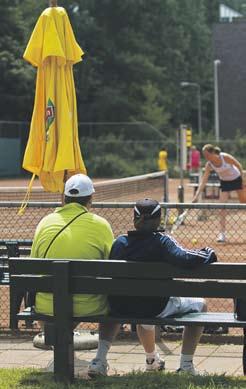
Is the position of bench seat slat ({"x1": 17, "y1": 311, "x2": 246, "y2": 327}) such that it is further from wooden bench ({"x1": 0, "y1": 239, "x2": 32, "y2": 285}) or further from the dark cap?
wooden bench ({"x1": 0, "y1": 239, "x2": 32, "y2": 285})

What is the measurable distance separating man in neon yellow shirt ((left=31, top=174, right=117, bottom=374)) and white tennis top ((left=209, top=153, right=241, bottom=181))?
8.89 meters

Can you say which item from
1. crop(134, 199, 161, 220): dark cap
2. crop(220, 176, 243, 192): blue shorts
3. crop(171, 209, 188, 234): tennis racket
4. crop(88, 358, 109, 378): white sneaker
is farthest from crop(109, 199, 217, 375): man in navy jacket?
crop(220, 176, 243, 192): blue shorts

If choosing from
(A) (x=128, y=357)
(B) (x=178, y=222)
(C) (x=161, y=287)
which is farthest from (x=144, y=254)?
(B) (x=178, y=222)

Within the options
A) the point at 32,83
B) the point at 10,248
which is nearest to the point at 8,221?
the point at 10,248

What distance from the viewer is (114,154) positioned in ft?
166

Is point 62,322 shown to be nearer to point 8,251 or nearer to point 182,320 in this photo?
point 182,320

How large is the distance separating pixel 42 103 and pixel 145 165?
41.8 metres

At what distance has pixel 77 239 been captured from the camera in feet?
17.8

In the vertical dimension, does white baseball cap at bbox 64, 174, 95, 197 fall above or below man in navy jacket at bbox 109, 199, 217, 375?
above

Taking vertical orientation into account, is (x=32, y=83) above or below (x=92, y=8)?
below

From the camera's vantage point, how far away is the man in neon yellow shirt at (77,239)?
5336 mm

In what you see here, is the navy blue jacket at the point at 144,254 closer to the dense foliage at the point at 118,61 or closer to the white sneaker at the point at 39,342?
the white sneaker at the point at 39,342

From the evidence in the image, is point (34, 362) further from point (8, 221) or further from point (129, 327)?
point (8, 221)

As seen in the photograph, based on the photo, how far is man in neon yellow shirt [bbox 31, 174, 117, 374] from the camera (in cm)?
534
